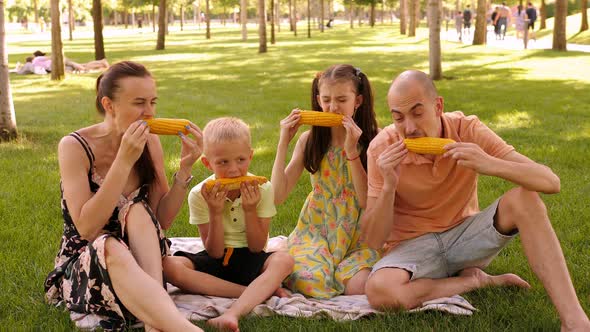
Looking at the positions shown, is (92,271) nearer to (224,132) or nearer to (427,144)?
(224,132)

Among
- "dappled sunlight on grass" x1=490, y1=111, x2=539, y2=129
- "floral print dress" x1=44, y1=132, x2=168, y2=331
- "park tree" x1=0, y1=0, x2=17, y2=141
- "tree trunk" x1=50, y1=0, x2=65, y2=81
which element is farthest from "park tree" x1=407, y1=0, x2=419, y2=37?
"floral print dress" x1=44, y1=132, x2=168, y2=331

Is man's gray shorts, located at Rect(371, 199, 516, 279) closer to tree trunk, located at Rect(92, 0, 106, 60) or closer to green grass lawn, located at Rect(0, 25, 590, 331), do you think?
green grass lawn, located at Rect(0, 25, 590, 331)

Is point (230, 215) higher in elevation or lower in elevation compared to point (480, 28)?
lower

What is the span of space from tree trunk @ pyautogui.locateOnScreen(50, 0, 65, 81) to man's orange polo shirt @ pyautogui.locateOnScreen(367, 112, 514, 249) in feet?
43.1

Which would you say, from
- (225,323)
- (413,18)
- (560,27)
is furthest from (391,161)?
(413,18)

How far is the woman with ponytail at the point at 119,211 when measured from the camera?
3.21m

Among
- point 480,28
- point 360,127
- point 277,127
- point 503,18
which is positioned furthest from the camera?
point 503,18

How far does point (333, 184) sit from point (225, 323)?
1292mm

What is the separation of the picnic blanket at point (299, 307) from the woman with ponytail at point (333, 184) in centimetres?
16

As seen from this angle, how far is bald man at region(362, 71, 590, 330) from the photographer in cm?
331

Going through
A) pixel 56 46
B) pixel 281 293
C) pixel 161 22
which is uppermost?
pixel 161 22

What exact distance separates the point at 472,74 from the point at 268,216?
44.1 ft

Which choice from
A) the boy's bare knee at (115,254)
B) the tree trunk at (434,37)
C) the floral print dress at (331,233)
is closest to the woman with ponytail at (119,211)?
the boy's bare knee at (115,254)

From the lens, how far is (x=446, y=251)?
3.82 metres
